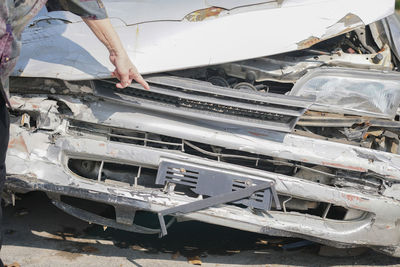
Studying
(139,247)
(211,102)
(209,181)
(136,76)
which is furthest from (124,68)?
(139,247)

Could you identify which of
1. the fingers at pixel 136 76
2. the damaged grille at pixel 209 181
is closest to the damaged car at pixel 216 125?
the damaged grille at pixel 209 181

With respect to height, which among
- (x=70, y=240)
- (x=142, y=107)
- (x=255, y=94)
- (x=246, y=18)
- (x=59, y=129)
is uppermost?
(x=246, y=18)

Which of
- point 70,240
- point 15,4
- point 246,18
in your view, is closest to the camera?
point 15,4

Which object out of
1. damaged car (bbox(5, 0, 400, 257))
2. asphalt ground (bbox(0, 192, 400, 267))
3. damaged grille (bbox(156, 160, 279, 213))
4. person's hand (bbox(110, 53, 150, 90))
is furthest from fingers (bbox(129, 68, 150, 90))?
asphalt ground (bbox(0, 192, 400, 267))

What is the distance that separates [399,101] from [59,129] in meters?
2.20

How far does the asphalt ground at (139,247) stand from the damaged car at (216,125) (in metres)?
0.37

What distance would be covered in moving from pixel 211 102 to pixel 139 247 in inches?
48.3

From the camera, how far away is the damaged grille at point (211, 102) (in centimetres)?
299

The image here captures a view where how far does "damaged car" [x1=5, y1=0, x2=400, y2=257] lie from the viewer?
3.00 metres

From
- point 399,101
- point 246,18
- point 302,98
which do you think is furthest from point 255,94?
point 399,101

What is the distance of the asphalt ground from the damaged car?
0.37 m

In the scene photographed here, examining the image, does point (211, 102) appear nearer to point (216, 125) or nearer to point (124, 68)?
point (216, 125)

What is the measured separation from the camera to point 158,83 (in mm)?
2963

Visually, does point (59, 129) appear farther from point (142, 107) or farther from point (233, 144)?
point (233, 144)
